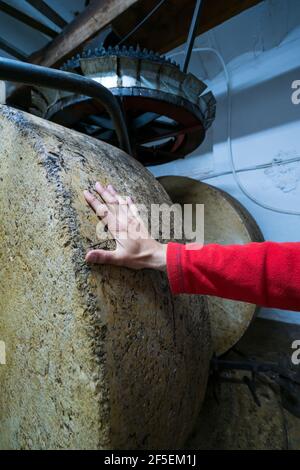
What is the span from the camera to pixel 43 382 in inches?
27.4

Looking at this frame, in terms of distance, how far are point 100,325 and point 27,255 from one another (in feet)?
0.99

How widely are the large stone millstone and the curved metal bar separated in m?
0.11

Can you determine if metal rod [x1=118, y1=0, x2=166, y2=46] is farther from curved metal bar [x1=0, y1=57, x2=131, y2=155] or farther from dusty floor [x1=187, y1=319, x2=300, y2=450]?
dusty floor [x1=187, y1=319, x2=300, y2=450]

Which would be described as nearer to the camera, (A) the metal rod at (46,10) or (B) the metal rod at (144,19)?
(B) the metal rod at (144,19)

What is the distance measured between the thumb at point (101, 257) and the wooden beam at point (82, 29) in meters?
1.42

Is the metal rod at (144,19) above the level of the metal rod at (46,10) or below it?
below

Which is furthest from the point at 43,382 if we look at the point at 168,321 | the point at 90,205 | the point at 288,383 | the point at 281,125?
the point at 281,125

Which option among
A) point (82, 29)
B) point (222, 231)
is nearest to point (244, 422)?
point (222, 231)

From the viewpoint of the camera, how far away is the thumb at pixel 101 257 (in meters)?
0.64

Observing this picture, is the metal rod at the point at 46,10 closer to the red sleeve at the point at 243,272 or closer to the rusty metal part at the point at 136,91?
the rusty metal part at the point at 136,91

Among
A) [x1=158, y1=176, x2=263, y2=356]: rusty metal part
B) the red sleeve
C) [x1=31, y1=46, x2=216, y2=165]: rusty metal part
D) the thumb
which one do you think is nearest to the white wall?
[x1=158, y1=176, x2=263, y2=356]: rusty metal part

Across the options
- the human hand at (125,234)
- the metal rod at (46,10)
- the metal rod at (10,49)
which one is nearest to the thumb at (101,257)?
the human hand at (125,234)

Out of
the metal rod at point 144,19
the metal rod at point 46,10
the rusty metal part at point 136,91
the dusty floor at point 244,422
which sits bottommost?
the dusty floor at point 244,422

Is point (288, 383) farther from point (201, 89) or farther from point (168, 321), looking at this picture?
point (201, 89)
